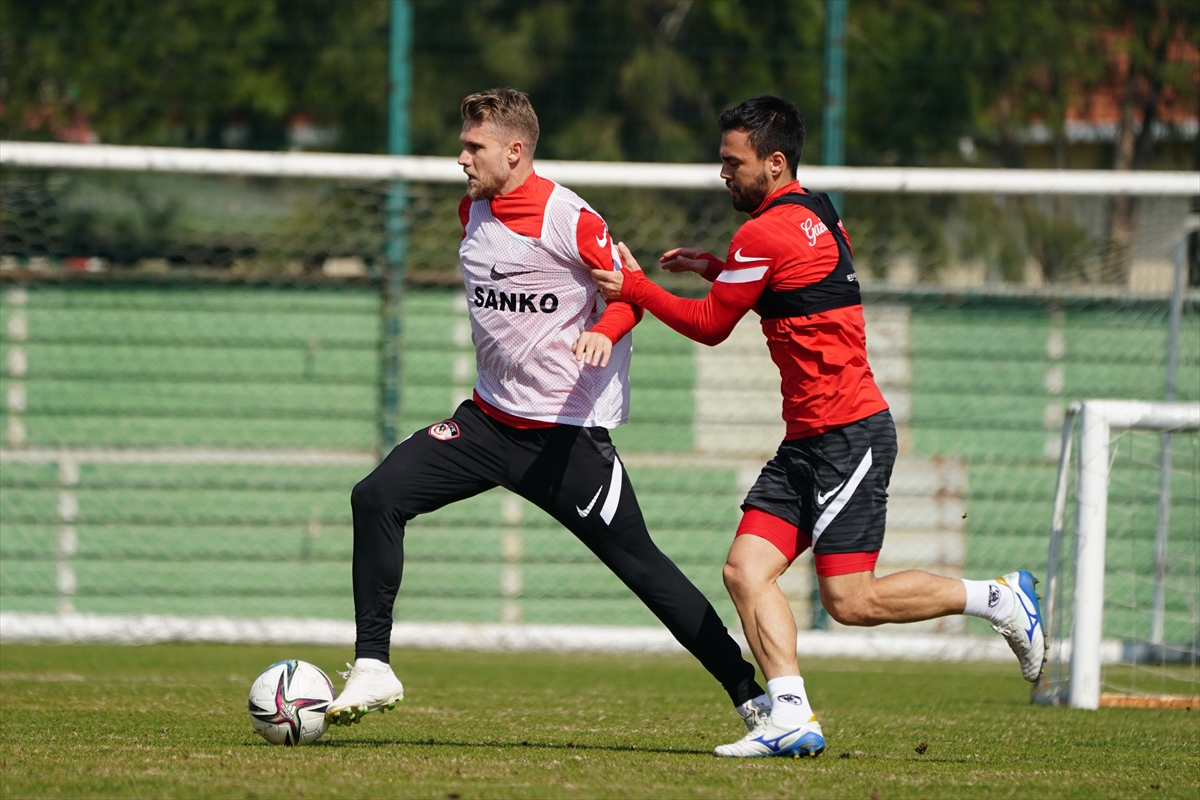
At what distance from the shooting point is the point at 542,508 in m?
5.25

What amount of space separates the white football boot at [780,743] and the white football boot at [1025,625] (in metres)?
1.00

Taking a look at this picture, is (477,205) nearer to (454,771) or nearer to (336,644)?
(454,771)

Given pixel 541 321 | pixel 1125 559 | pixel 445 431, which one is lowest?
pixel 1125 559

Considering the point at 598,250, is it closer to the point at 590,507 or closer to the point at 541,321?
the point at 541,321

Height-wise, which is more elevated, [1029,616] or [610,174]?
[610,174]

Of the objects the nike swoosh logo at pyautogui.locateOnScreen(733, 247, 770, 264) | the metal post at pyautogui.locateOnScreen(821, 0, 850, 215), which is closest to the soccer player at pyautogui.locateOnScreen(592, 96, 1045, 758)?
the nike swoosh logo at pyautogui.locateOnScreen(733, 247, 770, 264)

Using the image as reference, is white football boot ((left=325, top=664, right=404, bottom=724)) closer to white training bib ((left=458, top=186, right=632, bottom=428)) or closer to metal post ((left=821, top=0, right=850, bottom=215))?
white training bib ((left=458, top=186, right=632, bottom=428))

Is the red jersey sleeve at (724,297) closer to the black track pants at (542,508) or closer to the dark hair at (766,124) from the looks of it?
the dark hair at (766,124)

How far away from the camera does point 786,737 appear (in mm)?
4922

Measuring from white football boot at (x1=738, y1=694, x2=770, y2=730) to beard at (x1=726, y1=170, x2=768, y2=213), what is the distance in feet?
5.59

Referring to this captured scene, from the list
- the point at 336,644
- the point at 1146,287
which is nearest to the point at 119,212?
the point at 336,644

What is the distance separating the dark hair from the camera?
5082 millimetres

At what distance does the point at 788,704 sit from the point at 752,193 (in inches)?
68.9

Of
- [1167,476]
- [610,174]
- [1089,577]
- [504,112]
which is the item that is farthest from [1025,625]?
[610,174]
